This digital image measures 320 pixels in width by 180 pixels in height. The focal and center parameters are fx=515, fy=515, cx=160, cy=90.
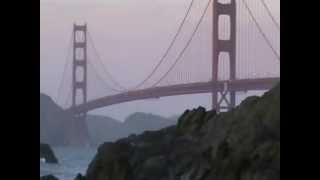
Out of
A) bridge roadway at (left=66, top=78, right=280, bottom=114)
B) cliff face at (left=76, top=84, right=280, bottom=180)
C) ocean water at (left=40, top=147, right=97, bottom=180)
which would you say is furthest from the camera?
bridge roadway at (left=66, top=78, right=280, bottom=114)

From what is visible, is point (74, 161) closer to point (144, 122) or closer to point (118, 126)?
point (118, 126)

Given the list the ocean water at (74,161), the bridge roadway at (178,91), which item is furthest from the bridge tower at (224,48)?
the ocean water at (74,161)

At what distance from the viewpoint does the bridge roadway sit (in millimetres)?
1676

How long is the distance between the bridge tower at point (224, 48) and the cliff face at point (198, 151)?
0.15 ft

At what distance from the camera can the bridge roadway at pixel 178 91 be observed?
66.0 inches

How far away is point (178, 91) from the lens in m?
1.81

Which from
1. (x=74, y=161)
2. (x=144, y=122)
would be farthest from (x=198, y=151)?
(x=74, y=161)

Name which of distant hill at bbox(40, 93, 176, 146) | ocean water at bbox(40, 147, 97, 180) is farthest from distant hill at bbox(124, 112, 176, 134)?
ocean water at bbox(40, 147, 97, 180)

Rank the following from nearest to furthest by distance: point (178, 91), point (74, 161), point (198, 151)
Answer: point (74, 161) < point (198, 151) < point (178, 91)

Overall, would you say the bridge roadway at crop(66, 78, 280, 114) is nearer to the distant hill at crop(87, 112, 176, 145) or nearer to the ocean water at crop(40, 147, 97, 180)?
the distant hill at crop(87, 112, 176, 145)

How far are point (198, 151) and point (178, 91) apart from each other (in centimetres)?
26

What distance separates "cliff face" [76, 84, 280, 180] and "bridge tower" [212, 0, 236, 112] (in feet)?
0.15

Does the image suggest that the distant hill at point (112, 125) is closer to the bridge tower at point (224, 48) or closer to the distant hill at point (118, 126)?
the distant hill at point (118, 126)
